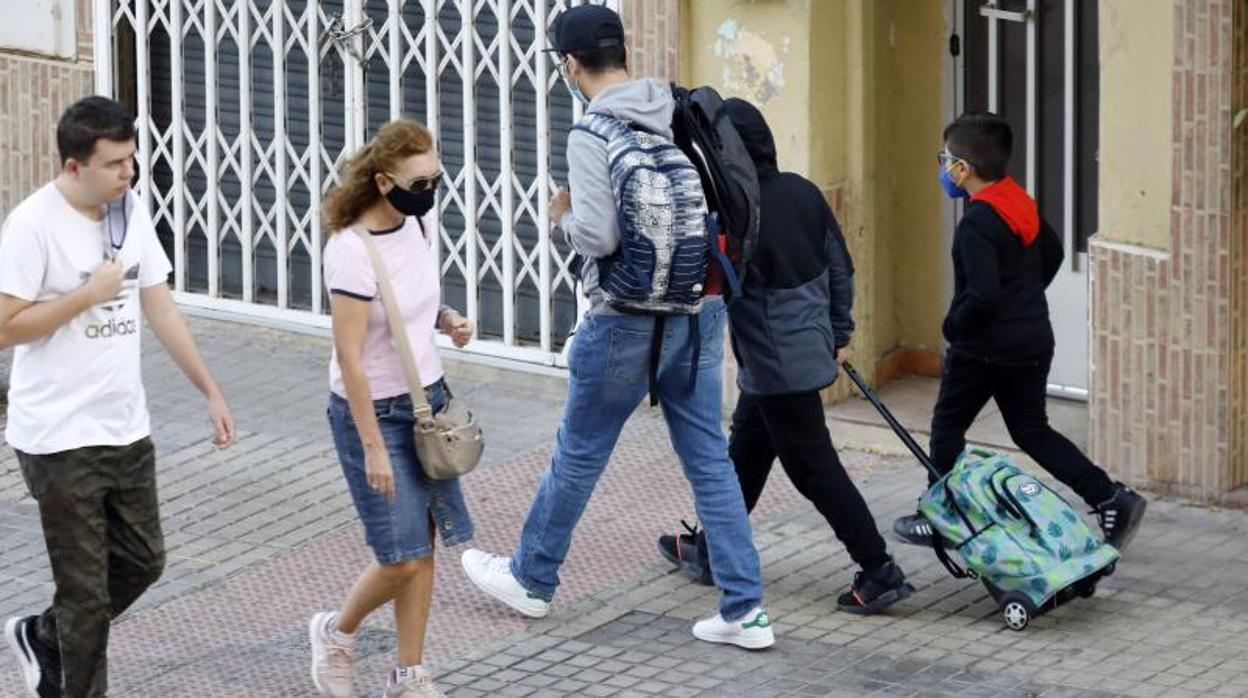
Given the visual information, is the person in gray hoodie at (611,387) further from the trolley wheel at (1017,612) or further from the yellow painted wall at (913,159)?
the yellow painted wall at (913,159)

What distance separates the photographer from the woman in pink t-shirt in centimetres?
728

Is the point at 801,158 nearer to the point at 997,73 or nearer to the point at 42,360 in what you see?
the point at 997,73

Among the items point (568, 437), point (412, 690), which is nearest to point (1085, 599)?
point (568, 437)

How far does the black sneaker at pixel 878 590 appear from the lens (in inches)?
329

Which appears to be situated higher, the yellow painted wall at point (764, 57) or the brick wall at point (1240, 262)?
the yellow painted wall at point (764, 57)

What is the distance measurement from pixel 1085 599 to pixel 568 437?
5.85 ft

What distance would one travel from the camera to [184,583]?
29.6 ft

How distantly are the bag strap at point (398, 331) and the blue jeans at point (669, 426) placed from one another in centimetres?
78

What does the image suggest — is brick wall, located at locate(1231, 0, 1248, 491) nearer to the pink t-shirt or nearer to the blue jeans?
the blue jeans

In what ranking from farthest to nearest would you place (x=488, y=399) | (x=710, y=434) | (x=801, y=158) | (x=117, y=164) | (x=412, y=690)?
(x=488, y=399)
(x=801, y=158)
(x=710, y=434)
(x=412, y=690)
(x=117, y=164)

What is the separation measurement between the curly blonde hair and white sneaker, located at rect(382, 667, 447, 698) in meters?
1.32

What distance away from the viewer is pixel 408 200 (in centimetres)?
733

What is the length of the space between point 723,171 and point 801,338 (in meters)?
0.63

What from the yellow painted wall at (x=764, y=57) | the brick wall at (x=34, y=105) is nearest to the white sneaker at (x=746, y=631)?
the yellow painted wall at (x=764, y=57)
